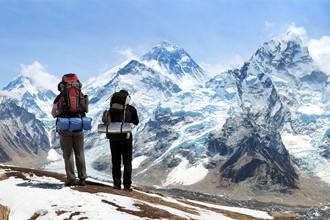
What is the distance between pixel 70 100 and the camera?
65.7 feet

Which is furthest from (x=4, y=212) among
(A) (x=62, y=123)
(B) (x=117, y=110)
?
(B) (x=117, y=110)

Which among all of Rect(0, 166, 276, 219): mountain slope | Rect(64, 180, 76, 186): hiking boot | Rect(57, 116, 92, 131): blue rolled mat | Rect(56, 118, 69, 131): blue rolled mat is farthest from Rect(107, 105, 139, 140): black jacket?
Rect(64, 180, 76, 186): hiking boot

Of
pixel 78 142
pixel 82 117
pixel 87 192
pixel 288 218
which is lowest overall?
pixel 288 218

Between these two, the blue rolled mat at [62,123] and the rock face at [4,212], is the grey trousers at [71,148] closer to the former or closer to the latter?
the blue rolled mat at [62,123]

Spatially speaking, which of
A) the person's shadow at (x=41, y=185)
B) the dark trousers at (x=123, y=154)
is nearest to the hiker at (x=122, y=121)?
the dark trousers at (x=123, y=154)

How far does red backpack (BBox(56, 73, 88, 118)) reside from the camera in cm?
2000

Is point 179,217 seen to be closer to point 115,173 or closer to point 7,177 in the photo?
point 115,173

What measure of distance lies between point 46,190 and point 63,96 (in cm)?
501

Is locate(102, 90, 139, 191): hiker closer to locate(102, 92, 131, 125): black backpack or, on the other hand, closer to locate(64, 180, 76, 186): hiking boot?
locate(102, 92, 131, 125): black backpack

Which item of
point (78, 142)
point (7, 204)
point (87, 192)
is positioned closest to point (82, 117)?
point (78, 142)

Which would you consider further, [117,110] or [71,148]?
[117,110]

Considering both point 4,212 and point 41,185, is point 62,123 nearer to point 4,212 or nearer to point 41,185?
point 41,185

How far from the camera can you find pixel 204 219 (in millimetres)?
18469

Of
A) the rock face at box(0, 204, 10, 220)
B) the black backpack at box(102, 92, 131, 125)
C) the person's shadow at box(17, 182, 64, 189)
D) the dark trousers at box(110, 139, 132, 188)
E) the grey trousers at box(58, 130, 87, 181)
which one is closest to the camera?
the rock face at box(0, 204, 10, 220)
